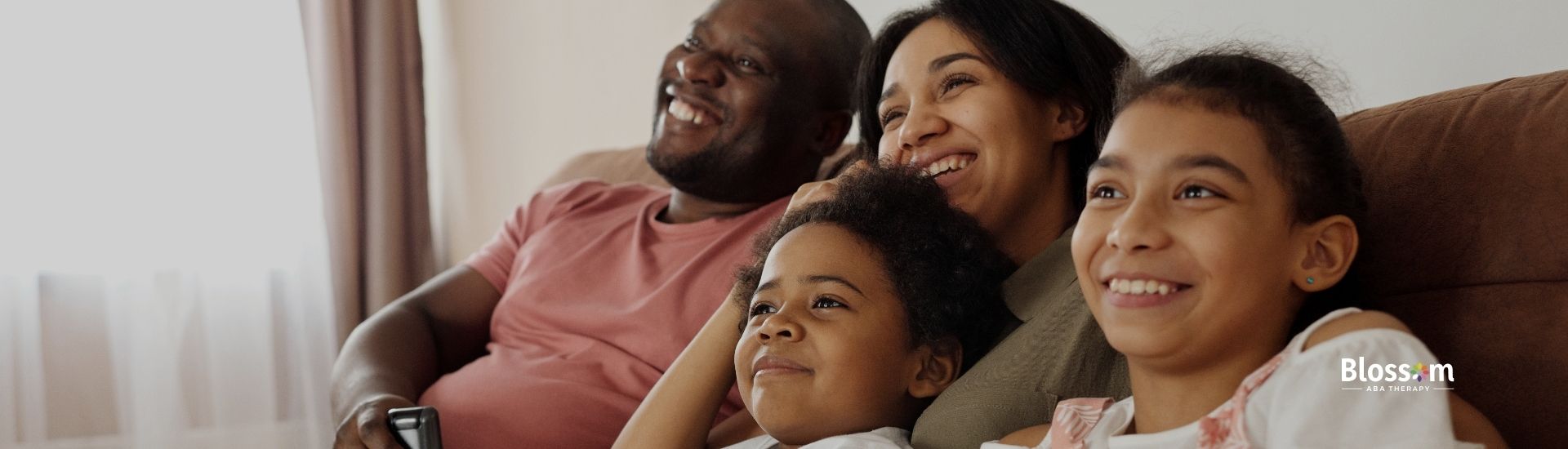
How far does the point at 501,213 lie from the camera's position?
151 inches

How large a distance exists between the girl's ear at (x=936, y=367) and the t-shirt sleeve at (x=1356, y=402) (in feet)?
1.58

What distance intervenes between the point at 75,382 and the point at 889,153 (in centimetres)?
263

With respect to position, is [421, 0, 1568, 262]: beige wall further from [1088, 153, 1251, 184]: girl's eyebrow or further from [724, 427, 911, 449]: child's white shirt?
[724, 427, 911, 449]: child's white shirt

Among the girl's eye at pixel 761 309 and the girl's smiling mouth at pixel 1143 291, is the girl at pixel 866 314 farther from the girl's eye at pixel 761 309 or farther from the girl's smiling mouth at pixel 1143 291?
the girl's smiling mouth at pixel 1143 291

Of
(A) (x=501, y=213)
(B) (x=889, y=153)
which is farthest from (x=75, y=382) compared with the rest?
(B) (x=889, y=153)

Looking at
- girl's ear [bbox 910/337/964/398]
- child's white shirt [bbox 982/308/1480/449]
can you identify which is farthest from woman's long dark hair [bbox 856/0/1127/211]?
child's white shirt [bbox 982/308/1480/449]

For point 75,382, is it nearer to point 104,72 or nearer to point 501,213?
point 104,72

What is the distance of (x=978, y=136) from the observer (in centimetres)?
147

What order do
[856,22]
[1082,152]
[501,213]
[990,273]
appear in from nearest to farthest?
[990,273] < [1082,152] < [856,22] < [501,213]

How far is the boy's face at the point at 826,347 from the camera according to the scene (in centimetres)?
131

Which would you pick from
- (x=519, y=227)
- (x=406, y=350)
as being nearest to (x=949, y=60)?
(x=406, y=350)

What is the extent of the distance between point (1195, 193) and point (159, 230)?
3051mm

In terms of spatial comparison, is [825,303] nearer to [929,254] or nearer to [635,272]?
[929,254]

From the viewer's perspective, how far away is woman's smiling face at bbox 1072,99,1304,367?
3.29 ft
